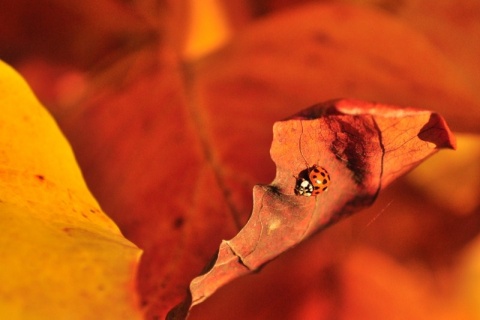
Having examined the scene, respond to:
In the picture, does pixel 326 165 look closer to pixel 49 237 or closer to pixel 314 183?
pixel 314 183

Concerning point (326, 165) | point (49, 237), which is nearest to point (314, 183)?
point (326, 165)

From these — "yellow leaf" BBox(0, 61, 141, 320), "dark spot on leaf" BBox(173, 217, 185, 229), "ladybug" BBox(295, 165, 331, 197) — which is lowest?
"dark spot on leaf" BBox(173, 217, 185, 229)

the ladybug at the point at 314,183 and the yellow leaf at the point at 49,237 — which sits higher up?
the yellow leaf at the point at 49,237

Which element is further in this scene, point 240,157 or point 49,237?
point 240,157

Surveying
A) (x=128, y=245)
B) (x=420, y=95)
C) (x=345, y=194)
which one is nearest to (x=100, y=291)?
(x=128, y=245)

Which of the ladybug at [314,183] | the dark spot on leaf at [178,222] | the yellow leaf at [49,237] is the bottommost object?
the dark spot on leaf at [178,222]

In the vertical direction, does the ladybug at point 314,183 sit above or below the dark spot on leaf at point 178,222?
above
